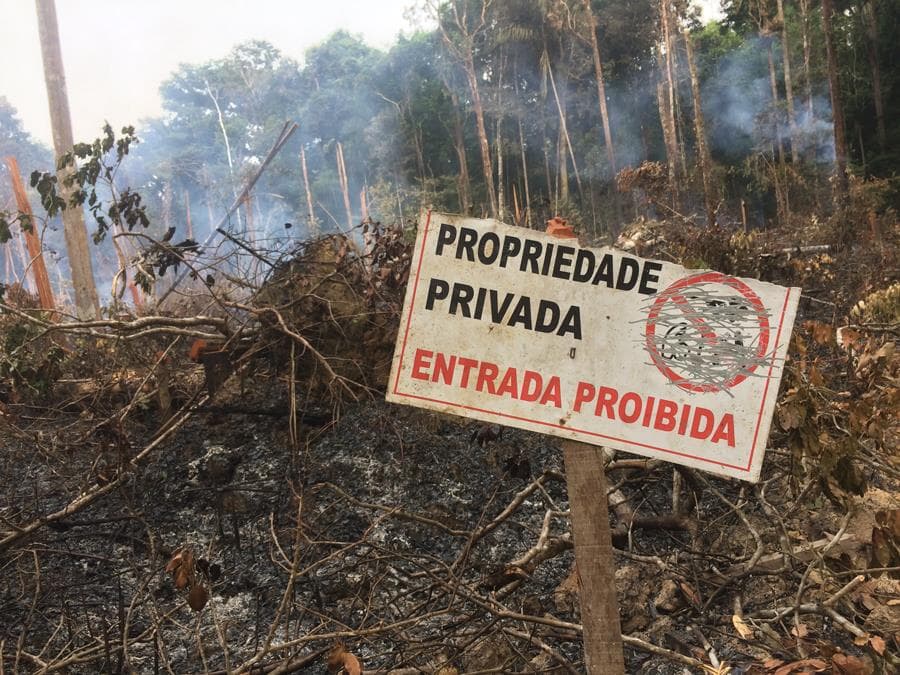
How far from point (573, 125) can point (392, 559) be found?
26.3m

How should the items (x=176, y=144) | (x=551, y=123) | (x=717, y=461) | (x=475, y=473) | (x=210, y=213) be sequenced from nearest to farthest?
(x=717, y=461) < (x=475, y=473) < (x=551, y=123) < (x=210, y=213) < (x=176, y=144)

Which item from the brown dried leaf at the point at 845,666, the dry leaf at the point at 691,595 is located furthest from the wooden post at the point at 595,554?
the dry leaf at the point at 691,595

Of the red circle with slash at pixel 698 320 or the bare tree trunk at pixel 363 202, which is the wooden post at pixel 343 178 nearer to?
the bare tree trunk at pixel 363 202

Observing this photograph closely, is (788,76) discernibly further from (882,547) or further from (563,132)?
(882,547)

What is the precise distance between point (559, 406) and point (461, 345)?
0.75ft

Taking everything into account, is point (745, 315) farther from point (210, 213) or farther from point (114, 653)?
point (210, 213)

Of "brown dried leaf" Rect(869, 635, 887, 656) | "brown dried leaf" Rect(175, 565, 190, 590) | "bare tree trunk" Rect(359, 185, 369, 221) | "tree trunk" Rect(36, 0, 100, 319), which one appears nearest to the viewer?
"brown dried leaf" Rect(869, 635, 887, 656)

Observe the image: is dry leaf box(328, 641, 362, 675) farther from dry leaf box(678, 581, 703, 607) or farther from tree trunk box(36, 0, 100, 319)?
tree trunk box(36, 0, 100, 319)

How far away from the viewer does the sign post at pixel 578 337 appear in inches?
50.9

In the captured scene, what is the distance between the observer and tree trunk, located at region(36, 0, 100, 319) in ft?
25.6

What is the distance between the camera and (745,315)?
130 centimetres

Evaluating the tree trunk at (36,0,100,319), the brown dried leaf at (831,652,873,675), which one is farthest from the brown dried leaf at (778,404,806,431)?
the tree trunk at (36,0,100,319)

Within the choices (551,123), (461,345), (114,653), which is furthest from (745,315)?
(551,123)

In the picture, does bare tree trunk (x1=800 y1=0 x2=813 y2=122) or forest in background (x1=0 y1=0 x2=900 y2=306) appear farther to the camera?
bare tree trunk (x1=800 y1=0 x2=813 y2=122)
